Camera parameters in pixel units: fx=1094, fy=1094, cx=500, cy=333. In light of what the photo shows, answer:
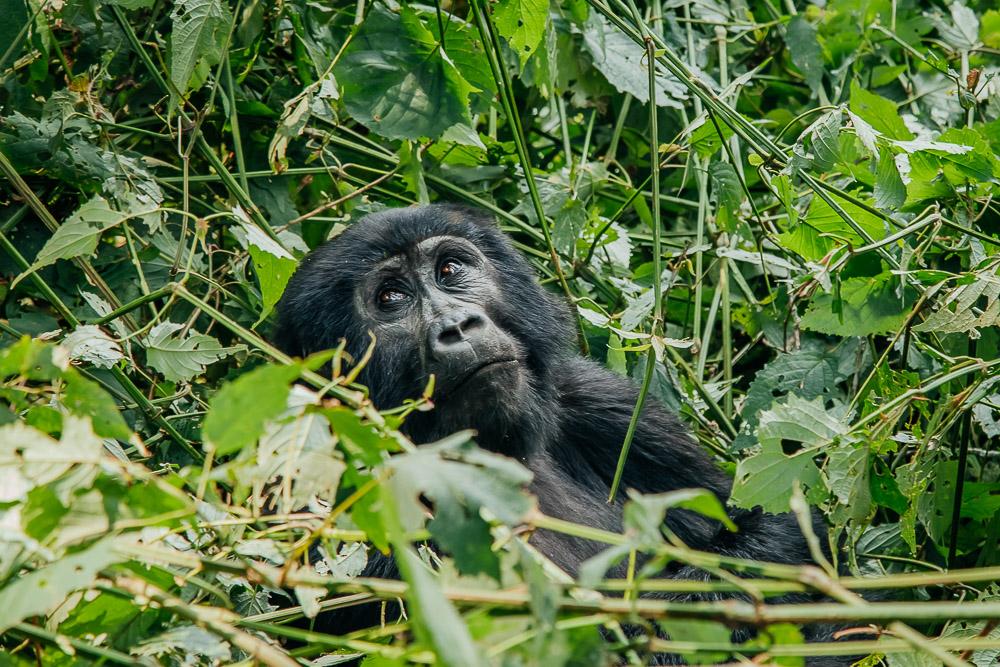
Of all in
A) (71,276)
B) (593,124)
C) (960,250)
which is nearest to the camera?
(960,250)

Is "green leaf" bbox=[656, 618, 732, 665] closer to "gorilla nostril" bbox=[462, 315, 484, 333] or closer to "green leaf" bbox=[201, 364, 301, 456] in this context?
"green leaf" bbox=[201, 364, 301, 456]

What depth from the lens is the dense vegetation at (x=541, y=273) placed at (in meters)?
1.53

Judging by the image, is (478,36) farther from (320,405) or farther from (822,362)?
(320,405)

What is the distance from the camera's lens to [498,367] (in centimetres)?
316

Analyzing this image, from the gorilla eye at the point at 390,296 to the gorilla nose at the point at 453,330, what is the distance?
349 mm

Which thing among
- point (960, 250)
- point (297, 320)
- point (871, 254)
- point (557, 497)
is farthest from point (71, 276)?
point (960, 250)

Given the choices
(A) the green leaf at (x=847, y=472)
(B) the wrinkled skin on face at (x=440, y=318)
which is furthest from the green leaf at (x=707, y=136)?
(A) the green leaf at (x=847, y=472)

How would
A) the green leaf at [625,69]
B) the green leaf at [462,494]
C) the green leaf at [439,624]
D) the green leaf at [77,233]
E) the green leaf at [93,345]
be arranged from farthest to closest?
the green leaf at [625,69] → the green leaf at [77,233] → the green leaf at [93,345] → the green leaf at [462,494] → the green leaf at [439,624]

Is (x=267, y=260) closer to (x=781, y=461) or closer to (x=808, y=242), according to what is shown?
(x=781, y=461)

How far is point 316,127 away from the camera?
4.43 meters

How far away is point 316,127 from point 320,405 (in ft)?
9.66

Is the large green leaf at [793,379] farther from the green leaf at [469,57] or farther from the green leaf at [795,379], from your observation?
the green leaf at [469,57]

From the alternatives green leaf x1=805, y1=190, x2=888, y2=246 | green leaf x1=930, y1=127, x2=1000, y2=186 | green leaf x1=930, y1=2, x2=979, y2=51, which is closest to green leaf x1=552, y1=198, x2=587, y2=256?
green leaf x1=805, y1=190, x2=888, y2=246

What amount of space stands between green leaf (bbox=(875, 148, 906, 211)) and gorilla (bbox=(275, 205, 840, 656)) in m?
1.06
